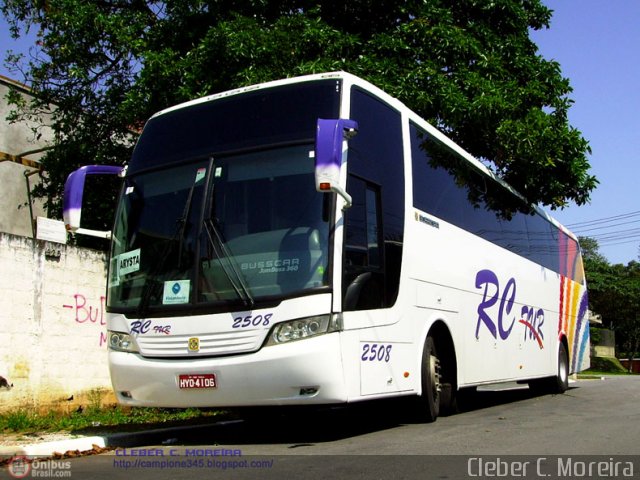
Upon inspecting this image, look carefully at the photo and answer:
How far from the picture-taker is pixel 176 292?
705cm

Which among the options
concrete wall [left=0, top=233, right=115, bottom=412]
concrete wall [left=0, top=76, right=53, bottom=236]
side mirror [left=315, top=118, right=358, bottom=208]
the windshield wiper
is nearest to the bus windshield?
the windshield wiper

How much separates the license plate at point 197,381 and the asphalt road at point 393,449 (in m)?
0.61

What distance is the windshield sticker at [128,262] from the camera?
24.3 ft

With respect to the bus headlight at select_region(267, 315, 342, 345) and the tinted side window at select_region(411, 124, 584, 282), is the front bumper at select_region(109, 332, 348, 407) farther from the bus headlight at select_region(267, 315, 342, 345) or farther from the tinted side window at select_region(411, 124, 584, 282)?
the tinted side window at select_region(411, 124, 584, 282)

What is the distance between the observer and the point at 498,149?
13164mm

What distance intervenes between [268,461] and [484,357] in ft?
16.9

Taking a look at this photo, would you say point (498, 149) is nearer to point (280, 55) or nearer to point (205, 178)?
point (280, 55)

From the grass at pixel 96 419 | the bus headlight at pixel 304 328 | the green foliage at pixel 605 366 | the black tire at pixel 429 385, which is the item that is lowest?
the green foliage at pixel 605 366

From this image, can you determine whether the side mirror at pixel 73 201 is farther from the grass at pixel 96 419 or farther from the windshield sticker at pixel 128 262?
the grass at pixel 96 419

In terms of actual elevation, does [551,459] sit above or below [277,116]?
below

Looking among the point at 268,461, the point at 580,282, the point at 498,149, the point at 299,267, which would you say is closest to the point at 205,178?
the point at 299,267

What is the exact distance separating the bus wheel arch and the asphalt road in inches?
7.6

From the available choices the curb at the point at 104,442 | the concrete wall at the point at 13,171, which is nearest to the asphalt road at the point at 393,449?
the curb at the point at 104,442

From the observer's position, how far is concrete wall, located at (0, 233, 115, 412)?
9.53 meters
